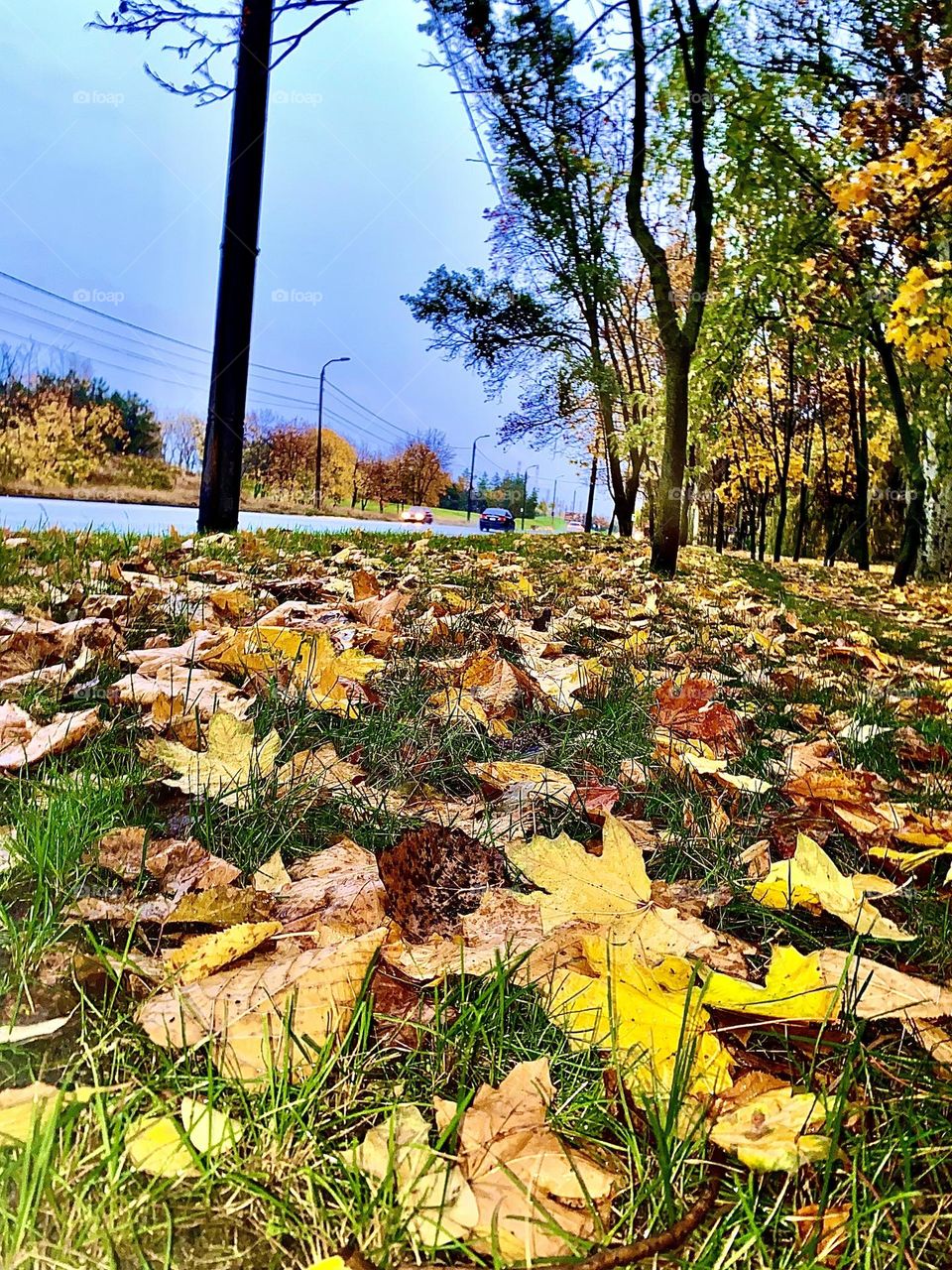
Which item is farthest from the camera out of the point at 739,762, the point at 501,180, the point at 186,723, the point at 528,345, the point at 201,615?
the point at 528,345

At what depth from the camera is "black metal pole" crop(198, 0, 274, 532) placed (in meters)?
6.28

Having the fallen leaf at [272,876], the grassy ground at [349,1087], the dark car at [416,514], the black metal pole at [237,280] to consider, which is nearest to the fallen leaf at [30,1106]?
the grassy ground at [349,1087]

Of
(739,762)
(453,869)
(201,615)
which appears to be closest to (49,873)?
(453,869)

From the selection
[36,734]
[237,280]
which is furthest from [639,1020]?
[237,280]

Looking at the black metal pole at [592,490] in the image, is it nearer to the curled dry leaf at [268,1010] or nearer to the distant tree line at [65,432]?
the distant tree line at [65,432]

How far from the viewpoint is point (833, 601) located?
761 cm

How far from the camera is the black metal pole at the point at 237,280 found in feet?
20.6

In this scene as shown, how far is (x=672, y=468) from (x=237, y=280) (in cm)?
424

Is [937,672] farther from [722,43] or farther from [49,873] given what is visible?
[722,43]

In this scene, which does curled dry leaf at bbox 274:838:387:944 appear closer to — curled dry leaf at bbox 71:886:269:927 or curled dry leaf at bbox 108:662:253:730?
curled dry leaf at bbox 71:886:269:927

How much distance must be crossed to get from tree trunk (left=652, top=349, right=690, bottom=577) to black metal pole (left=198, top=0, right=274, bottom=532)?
154 inches

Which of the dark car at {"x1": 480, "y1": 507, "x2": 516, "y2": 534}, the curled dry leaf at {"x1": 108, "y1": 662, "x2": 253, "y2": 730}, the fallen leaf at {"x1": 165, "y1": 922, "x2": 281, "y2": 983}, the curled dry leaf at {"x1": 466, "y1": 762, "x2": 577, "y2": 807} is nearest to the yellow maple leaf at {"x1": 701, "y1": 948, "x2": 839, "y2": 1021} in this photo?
the fallen leaf at {"x1": 165, "y1": 922, "x2": 281, "y2": 983}

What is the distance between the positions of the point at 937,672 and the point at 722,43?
9.34 meters

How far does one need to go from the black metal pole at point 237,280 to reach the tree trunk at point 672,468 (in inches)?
154
